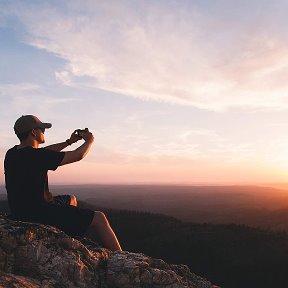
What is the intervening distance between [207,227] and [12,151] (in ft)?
63.5

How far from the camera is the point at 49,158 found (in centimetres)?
572

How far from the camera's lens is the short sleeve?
5.70m

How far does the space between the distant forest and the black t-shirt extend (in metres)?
11.0

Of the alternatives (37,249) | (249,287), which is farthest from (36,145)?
(249,287)

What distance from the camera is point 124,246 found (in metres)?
20.0

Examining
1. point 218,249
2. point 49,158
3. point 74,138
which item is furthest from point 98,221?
point 218,249

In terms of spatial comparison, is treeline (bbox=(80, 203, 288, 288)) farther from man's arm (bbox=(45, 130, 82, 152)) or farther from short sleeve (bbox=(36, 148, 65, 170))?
short sleeve (bbox=(36, 148, 65, 170))

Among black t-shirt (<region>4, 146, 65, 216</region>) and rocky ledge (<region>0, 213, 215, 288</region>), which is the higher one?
black t-shirt (<region>4, 146, 65, 216</region>)

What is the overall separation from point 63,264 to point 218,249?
13.9 meters

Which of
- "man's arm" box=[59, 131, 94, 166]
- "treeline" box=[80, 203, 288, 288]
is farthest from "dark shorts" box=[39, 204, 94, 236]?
"treeline" box=[80, 203, 288, 288]

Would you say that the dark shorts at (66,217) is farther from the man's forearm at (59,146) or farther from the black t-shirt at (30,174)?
the man's forearm at (59,146)

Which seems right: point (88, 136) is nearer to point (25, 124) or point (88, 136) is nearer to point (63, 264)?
point (25, 124)

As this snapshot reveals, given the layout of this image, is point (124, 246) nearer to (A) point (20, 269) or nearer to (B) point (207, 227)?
(B) point (207, 227)

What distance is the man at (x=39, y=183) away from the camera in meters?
5.76
